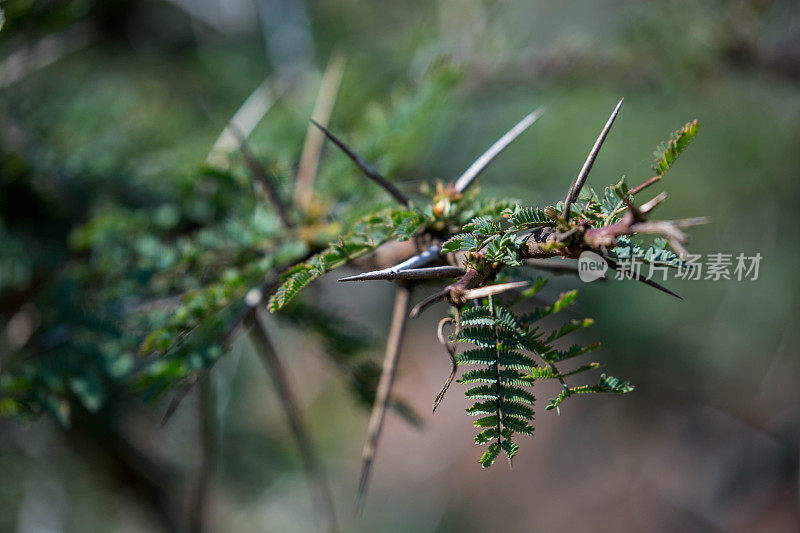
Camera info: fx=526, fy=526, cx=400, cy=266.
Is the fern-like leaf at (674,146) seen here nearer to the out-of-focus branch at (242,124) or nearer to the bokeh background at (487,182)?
the bokeh background at (487,182)

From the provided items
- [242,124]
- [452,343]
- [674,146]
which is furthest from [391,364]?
[242,124]

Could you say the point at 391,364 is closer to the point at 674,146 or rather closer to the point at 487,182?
the point at 674,146

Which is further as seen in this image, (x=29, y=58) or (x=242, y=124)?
(x=242, y=124)

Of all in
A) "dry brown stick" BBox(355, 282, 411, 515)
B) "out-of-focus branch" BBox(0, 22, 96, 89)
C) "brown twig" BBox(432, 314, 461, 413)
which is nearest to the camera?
"brown twig" BBox(432, 314, 461, 413)

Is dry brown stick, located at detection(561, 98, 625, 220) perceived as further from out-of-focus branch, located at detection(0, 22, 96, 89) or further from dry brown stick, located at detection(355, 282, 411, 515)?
out-of-focus branch, located at detection(0, 22, 96, 89)

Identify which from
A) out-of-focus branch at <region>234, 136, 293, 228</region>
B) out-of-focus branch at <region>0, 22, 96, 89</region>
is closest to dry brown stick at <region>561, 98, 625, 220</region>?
out-of-focus branch at <region>234, 136, 293, 228</region>

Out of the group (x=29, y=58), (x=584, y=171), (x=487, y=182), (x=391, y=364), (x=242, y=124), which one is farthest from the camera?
(x=487, y=182)

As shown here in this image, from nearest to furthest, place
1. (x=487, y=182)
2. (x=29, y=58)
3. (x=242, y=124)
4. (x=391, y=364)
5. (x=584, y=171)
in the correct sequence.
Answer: (x=584, y=171), (x=391, y=364), (x=29, y=58), (x=242, y=124), (x=487, y=182)

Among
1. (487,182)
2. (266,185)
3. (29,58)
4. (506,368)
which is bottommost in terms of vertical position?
(506,368)
